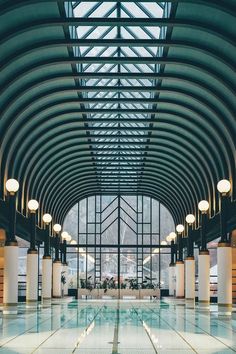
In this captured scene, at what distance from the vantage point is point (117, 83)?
109 ft

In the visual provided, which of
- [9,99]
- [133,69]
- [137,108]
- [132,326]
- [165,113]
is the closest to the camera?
[132,326]

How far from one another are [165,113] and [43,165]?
10.6 metres

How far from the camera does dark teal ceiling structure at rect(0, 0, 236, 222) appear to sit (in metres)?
22.0

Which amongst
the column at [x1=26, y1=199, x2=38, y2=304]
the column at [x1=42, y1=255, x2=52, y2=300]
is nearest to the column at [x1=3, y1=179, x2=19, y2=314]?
the column at [x1=26, y1=199, x2=38, y2=304]

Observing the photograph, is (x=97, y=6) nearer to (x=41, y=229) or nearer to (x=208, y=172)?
(x=208, y=172)

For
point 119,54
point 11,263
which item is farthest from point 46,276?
point 119,54

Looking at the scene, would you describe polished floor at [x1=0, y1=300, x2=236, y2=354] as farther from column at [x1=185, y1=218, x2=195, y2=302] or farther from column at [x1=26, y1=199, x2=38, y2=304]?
column at [x1=185, y1=218, x2=195, y2=302]

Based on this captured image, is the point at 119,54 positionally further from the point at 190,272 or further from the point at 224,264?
the point at 190,272

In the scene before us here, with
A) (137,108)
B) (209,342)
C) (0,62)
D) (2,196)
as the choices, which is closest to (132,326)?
(209,342)

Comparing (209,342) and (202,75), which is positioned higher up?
(202,75)

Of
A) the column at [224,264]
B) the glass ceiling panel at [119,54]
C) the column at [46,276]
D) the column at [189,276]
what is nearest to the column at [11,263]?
the glass ceiling panel at [119,54]

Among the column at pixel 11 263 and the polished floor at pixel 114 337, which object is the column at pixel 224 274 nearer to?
the polished floor at pixel 114 337

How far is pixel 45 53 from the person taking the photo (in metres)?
25.8

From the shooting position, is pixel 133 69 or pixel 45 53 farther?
pixel 133 69
